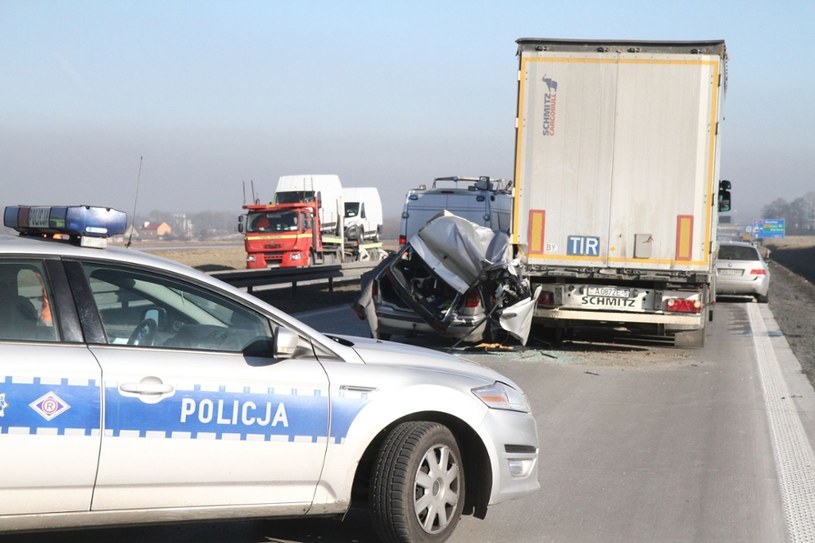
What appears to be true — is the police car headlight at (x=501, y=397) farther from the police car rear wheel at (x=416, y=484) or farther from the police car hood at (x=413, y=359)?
the police car rear wheel at (x=416, y=484)

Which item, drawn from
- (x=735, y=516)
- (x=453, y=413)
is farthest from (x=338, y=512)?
(x=735, y=516)

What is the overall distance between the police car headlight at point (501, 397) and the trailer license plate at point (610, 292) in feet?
26.6

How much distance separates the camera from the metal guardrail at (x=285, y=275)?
1828 cm

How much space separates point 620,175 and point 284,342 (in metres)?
9.09

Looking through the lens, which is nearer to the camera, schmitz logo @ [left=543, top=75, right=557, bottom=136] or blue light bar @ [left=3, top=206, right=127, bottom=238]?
blue light bar @ [left=3, top=206, right=127, bottom=238]

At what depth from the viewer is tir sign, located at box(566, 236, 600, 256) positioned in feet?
43.1

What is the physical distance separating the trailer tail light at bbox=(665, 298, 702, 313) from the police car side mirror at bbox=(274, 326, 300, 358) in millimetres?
9420

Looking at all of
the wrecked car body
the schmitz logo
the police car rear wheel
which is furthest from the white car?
the police car rear wheel

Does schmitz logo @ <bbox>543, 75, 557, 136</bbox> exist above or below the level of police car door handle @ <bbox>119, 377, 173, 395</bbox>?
above

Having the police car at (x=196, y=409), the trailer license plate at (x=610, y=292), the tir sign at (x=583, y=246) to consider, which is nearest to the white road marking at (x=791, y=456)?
the police car at (x=196, y=409)

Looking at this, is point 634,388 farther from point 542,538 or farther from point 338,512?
point 338,512

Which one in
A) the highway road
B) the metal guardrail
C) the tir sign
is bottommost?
the highway road

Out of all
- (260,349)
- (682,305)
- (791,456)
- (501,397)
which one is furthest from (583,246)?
(260,349)

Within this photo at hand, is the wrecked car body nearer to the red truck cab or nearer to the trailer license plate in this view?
the trailer license plate
